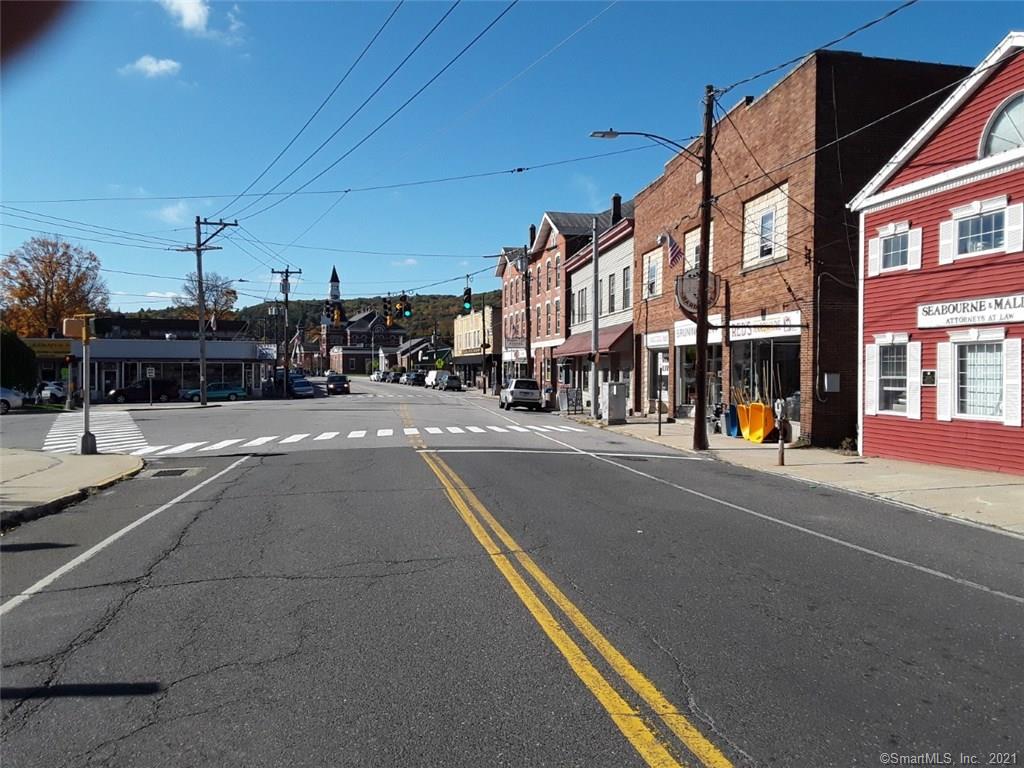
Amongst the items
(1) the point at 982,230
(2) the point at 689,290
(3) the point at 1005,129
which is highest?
(3) the point at 1005,129

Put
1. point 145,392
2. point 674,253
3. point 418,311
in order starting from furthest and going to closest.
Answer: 1. point 418,311
2. point 145,392
3. point 674,253

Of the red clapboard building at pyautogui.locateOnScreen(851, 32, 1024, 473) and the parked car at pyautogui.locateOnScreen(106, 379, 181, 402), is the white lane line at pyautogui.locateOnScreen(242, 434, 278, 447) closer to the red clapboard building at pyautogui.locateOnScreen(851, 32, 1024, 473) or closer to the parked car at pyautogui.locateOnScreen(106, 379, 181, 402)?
the red clapboard building at pyautogui.locateOnScreen(851, 32, 1024, 473)

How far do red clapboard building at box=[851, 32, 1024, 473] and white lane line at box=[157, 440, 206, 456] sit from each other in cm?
1701

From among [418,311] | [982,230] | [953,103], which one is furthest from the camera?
[418,311]

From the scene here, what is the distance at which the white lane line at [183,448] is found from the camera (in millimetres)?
20112

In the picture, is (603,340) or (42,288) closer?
(603,340)

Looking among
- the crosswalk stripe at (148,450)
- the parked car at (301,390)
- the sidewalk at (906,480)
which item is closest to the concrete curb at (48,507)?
the crosswalk stripe at (148,450)

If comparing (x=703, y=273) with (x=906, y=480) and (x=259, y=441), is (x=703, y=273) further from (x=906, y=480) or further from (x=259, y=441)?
(x=259, y=441)

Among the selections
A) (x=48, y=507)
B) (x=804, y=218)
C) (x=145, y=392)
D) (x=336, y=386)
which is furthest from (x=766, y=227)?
(x=336, y=386)

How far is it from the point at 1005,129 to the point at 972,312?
11.3 feet

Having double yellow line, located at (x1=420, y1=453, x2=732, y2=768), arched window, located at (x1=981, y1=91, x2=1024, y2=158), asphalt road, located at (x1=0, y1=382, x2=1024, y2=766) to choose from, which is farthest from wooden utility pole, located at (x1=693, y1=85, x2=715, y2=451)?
double yellow line, located at (x1=420, y1=453, x2=732, y2=768)

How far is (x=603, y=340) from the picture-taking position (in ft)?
125

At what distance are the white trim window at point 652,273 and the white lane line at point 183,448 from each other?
18.7 m

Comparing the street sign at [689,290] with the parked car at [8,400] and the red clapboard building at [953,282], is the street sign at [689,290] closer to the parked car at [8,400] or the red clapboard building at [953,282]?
the red clapboard building at [953,282]
